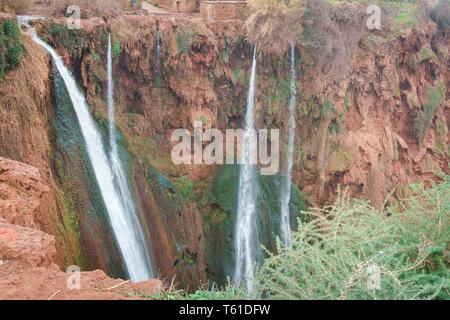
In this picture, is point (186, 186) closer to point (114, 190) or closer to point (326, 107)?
point (114, 190)

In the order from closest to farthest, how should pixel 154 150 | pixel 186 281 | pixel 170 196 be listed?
pixel 186 281, pixel 170 196, pixel 154 150

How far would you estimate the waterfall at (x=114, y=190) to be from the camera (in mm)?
9227

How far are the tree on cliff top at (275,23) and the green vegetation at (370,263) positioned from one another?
10.7m

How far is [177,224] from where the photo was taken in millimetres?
12227

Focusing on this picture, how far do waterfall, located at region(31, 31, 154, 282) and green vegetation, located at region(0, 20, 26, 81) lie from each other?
118 cm

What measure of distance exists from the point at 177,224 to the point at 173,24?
17.9 feet

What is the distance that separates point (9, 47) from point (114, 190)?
3289 mm

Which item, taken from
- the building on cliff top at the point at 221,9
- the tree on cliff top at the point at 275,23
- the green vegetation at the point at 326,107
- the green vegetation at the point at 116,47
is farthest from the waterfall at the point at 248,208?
the green vegetation at the point at 116,47

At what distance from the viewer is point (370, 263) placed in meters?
3.61

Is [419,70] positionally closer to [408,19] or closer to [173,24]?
[408,19]

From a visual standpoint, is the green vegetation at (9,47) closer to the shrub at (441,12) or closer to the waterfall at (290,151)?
the waterfall at (290,151)

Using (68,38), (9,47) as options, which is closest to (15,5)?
(68,38)

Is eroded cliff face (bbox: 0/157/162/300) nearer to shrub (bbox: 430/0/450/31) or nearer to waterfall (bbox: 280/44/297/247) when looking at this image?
waterfall (bbox: 280/44/297/247)
